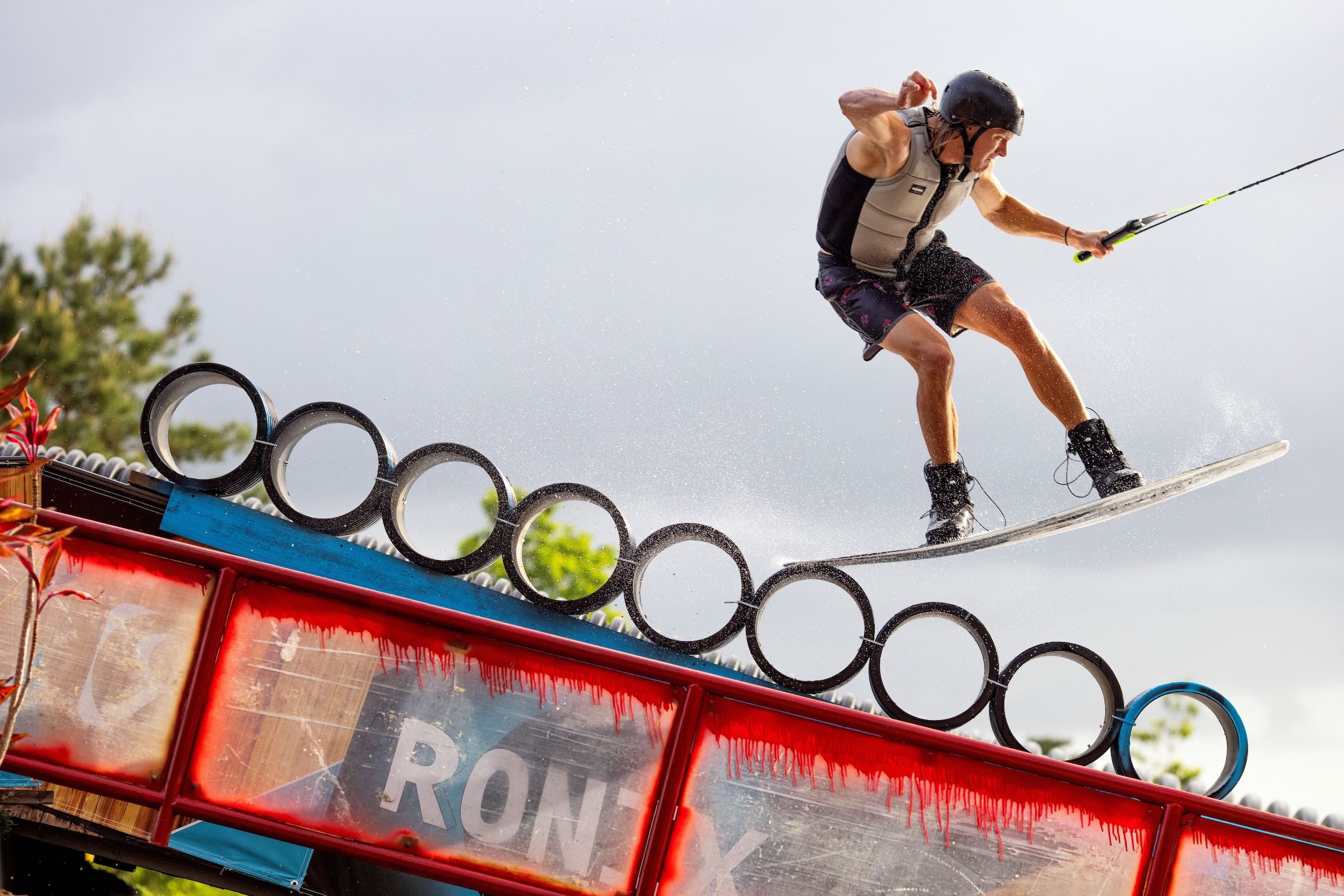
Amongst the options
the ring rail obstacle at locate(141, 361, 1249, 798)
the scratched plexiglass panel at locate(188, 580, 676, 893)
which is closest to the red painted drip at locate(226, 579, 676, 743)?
the scratched plexiglass panel at locate(188, 580, 676, 893)

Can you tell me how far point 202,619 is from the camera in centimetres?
377

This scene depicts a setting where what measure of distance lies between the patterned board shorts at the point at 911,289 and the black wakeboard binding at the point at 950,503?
0.77 meters

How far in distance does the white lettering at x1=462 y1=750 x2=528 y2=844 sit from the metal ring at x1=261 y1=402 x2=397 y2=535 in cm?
206

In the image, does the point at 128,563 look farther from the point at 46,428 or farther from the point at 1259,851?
the point at 1259,851

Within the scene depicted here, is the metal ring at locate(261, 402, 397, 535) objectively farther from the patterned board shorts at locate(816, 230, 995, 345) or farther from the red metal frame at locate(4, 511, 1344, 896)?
the patterned board shorts at locate(816, 230, 995, 345)

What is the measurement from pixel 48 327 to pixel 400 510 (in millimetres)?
20808

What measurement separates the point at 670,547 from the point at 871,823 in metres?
2.02

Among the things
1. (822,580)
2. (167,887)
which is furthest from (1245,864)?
(167,887)

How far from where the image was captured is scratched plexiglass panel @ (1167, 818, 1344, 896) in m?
3.62

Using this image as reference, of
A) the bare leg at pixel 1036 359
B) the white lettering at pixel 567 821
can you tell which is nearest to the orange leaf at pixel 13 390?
the white lettering at pixel 567 821

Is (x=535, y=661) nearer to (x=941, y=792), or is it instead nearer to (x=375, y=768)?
(x=375, y=768)

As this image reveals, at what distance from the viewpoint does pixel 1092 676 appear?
523cm

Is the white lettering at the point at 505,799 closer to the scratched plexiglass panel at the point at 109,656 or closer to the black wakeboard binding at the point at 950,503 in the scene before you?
the scratched plexiglass panel at the point at 109,656

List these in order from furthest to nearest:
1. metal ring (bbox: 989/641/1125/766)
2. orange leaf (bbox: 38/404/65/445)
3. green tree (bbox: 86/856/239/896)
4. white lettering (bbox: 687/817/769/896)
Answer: green tree (bbox: 86/856/239/896), metal ring (bbox: 989/641/1125/766), white lettering (bbox: 687/817/769/896), orange leaf (bbox: 38/404/65/445)
